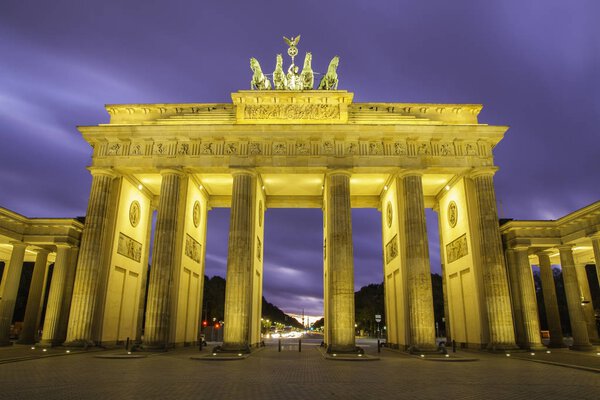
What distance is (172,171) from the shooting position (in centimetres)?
2775

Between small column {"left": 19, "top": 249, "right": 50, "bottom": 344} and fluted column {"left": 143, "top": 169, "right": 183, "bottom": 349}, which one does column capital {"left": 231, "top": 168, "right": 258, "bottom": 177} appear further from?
small column {"left": 19, "top": 249, "right": 50, "bottom": 344}

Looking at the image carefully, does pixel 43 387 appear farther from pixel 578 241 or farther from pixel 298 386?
pixel 578 241

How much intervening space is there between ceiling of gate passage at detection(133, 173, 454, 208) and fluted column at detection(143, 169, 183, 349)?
3.02m

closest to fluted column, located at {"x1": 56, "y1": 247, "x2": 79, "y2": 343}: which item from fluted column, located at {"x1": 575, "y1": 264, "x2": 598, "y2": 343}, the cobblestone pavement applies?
the cobblestone pavement

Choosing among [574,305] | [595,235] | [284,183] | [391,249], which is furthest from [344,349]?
[595,235]

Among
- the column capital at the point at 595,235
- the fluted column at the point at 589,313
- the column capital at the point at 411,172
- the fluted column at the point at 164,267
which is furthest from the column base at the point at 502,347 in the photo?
the fluted column at the point at 164,267

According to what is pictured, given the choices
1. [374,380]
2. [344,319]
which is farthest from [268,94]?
[374,380]

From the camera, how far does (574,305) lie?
95.1ft

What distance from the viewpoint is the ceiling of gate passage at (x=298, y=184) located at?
99.8ft

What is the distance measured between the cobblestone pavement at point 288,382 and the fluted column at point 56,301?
10205 mm

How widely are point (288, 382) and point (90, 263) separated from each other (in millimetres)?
19225

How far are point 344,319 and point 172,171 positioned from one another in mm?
15157

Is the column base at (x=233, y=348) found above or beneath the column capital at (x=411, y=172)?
beneath

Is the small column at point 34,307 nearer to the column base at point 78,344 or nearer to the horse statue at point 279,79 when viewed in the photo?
the column base at point 78,344
